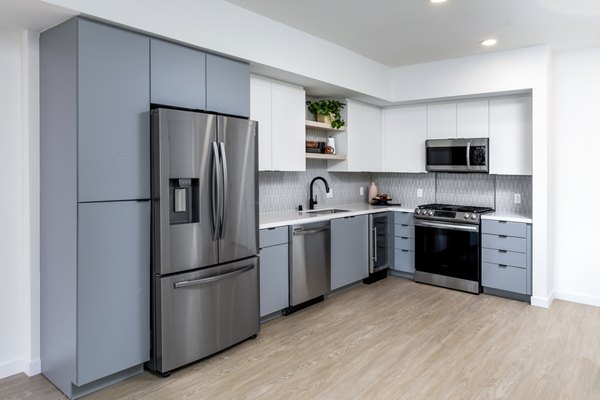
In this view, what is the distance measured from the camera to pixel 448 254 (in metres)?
4.79

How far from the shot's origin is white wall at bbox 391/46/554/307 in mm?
4203

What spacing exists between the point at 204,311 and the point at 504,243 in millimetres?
3203

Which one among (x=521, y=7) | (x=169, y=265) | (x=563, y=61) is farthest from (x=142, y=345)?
(x=563, y=61)

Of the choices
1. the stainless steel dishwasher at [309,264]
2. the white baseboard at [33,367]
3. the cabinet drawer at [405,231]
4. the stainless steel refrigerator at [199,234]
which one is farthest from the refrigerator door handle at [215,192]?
the cabinet drawer at [405,231]

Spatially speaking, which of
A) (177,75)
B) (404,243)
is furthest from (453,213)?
(177,75)

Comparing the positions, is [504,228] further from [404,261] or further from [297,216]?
[297,216]

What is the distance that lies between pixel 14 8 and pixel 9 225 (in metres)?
1.34

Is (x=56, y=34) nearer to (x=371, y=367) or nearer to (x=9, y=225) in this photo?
(x=9, y=225)

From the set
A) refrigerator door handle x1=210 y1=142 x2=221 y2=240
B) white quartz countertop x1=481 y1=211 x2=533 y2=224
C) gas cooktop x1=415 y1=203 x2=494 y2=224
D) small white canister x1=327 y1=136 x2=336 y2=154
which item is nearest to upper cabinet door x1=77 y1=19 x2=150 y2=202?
refrigerator door handle x1=210 y1=142 x2=221 y2=240

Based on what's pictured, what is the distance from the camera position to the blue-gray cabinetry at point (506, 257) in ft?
14.2

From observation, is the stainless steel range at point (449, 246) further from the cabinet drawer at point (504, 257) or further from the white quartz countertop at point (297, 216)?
the white quartz countertop at point (297, 216)

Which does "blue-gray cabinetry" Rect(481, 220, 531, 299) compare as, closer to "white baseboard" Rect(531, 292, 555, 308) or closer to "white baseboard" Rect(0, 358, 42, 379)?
"white baseboard" Rect(531, 292, 555, 308)

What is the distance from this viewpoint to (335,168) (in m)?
5.15

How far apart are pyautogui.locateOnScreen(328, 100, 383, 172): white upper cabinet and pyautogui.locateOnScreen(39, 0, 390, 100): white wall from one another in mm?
424
